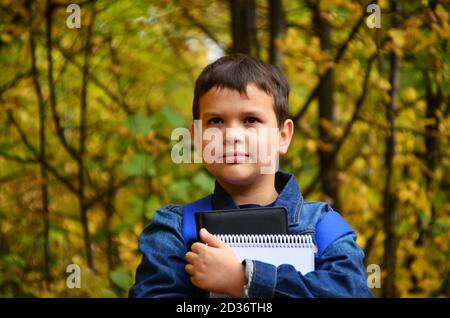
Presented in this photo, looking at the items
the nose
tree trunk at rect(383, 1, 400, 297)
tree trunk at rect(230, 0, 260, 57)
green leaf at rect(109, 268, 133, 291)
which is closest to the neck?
the nose

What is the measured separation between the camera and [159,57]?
492cm

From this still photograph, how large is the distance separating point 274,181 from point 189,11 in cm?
283

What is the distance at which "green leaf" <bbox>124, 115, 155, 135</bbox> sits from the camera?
3.80m

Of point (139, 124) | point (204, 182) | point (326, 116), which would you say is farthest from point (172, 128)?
point (326, 116)

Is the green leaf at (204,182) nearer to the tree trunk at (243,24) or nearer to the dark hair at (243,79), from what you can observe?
the tree trunk at (243,24)

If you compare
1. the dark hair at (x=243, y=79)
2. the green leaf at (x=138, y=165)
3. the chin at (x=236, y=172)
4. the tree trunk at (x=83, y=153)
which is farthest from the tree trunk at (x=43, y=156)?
the chin at (x=236, y=172)

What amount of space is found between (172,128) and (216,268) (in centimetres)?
278

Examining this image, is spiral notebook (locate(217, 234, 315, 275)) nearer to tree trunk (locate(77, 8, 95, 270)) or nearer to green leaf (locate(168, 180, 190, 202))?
green leaf (locate(168, 180, 190, 202))

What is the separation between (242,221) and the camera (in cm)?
149

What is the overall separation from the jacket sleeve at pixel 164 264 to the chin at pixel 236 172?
Result: 12 cm

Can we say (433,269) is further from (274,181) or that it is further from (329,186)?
(274,181)

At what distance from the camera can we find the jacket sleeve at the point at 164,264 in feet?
4.98

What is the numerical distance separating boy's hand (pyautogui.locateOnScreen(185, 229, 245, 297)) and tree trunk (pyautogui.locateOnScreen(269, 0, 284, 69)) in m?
2.04
